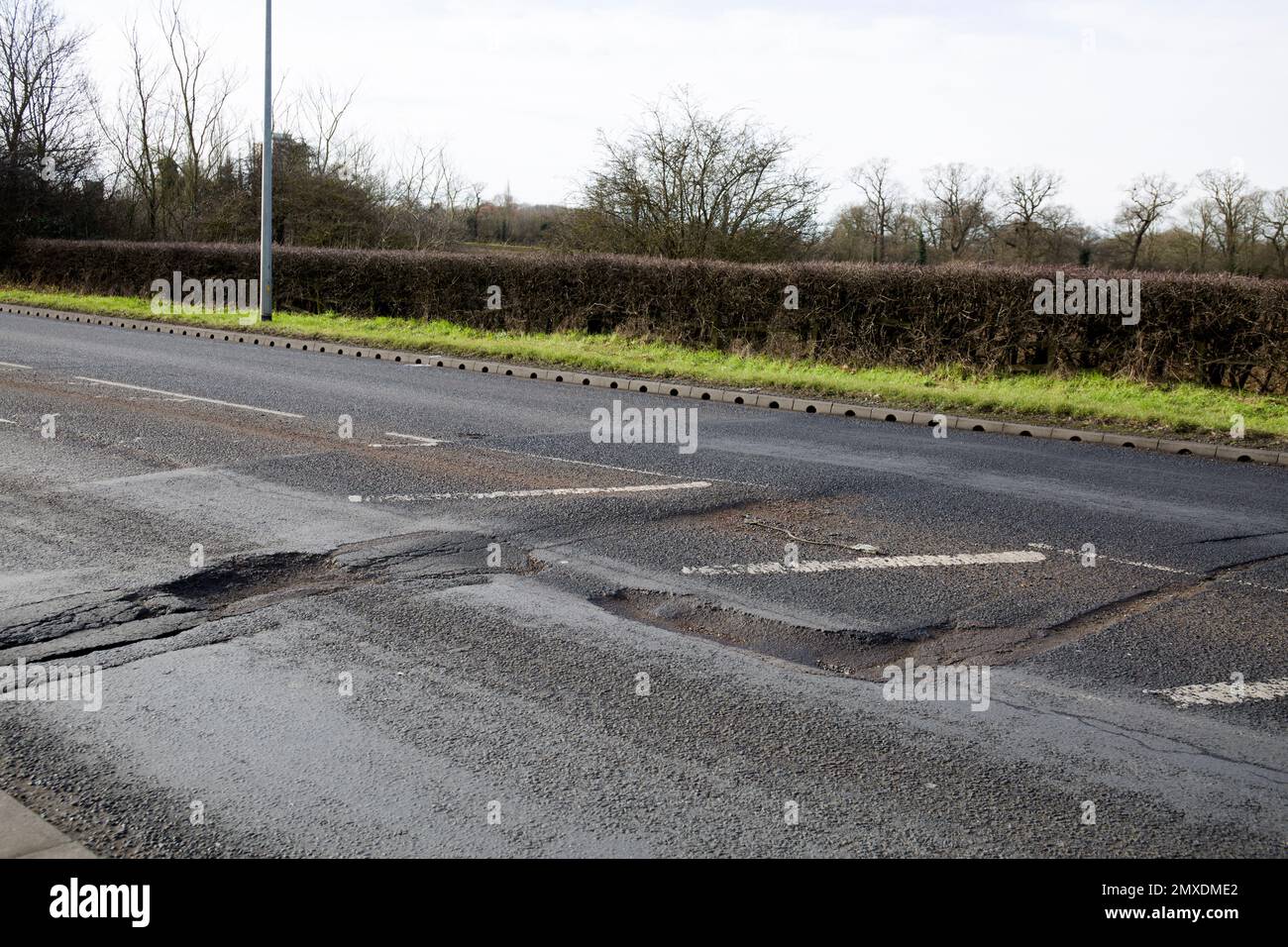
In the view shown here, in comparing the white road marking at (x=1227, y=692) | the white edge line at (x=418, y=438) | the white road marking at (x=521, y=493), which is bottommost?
the white road marking at (x=1227, y=692)

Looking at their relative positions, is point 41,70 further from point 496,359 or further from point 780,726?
point 780,726

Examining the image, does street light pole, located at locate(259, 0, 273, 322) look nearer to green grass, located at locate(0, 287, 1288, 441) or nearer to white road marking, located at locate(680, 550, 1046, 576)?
green grass, located at locate(0, 287, 1288, 441)

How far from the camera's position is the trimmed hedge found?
1559cm

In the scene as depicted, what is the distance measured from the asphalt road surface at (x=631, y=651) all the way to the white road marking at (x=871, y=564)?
3 cm

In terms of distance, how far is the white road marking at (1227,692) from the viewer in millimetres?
4988

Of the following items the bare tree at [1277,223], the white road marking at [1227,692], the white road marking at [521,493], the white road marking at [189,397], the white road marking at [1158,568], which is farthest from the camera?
the bare tree at [1277,223]

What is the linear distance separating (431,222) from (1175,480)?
43.4m

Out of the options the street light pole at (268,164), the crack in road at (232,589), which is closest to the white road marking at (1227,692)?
the crack in road at (232,589)

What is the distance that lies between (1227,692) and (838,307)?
1432cm

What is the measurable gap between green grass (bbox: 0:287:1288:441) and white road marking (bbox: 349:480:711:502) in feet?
21.4

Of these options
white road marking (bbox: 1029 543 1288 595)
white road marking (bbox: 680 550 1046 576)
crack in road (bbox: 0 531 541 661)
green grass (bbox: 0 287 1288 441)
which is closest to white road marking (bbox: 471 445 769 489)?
white road marking (bbox: 680 550 1046 576)

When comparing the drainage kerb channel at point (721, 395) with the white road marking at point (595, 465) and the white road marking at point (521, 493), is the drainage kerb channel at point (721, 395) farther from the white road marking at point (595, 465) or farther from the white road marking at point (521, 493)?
the white road marking at point (521, 493)

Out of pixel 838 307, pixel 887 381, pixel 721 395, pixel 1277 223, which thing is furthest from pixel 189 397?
pixel 1277 223
